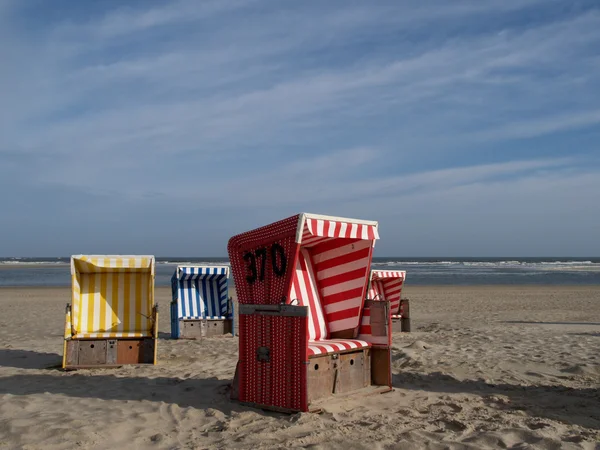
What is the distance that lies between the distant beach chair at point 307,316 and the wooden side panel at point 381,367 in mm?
11

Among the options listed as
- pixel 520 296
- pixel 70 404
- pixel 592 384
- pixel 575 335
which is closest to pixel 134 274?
pixel 70 404

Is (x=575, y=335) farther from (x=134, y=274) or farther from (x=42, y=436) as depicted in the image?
(x=42, y=436)

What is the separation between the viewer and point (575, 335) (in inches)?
436

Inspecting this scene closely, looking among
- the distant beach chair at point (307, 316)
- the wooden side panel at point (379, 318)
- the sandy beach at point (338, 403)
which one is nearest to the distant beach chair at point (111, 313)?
the sandy beach at point (338, 403)

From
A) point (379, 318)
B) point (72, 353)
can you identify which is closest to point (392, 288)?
point (379, 318)

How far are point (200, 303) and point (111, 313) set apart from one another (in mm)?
3303

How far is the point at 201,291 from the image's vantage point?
40.4ft

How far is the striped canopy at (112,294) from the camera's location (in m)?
8.79

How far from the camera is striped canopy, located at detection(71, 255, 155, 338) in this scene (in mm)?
8789

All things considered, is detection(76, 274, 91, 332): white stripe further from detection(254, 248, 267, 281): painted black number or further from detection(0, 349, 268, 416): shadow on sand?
detection(254, 248, 267, 281): painted black number

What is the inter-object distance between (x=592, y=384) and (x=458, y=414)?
2.33 metres

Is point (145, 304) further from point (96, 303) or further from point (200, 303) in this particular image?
point (200, 303)

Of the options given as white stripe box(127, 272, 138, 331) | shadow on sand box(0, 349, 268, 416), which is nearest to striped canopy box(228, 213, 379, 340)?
shadow on sand box(0, 349, 268, 416)

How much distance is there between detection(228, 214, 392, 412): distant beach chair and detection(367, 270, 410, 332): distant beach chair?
5.44 meters
